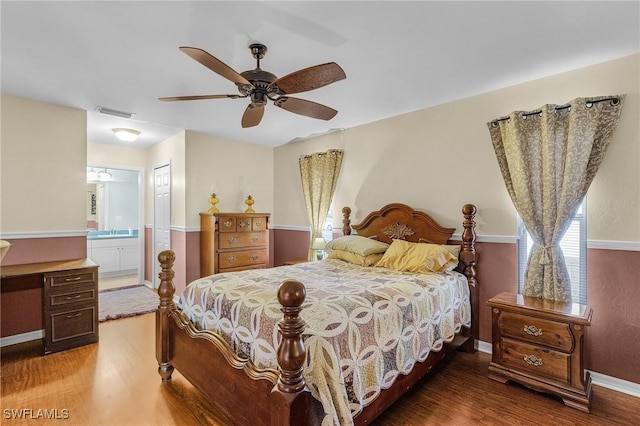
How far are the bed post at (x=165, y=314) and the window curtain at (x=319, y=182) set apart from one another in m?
2.26

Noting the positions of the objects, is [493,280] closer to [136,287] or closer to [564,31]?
[564,31]

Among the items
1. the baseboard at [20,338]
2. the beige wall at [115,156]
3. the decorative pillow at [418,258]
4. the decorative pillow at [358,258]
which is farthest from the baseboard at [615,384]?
the beige wall at [115,156]

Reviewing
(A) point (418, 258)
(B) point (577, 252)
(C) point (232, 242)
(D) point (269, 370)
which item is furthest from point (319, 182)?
(D) point (269, 370)

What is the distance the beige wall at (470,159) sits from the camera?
2367 millimetres

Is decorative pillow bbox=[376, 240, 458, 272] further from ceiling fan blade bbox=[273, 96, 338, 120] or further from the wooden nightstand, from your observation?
ceiling fan blade bbox=[273, 96, 338, 120]

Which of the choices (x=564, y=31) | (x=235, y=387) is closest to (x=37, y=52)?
(x=235, y=387)

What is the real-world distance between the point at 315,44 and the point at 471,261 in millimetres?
2390

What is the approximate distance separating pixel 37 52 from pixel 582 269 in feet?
15.2

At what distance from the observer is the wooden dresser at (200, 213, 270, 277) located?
14.1 ft

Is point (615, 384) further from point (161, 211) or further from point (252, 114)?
point (161, 211)

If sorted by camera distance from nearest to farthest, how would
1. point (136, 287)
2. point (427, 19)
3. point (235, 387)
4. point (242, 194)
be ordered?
point (235, 387) < point (427, 19) < point (242, 194) < point (136, 287)

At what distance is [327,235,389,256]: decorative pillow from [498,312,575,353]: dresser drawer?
1.32m

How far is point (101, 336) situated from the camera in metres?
3.40

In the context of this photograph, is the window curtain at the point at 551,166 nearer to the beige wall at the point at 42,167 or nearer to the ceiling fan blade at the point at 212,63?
the ceiling fan blade at the point at 212,63
